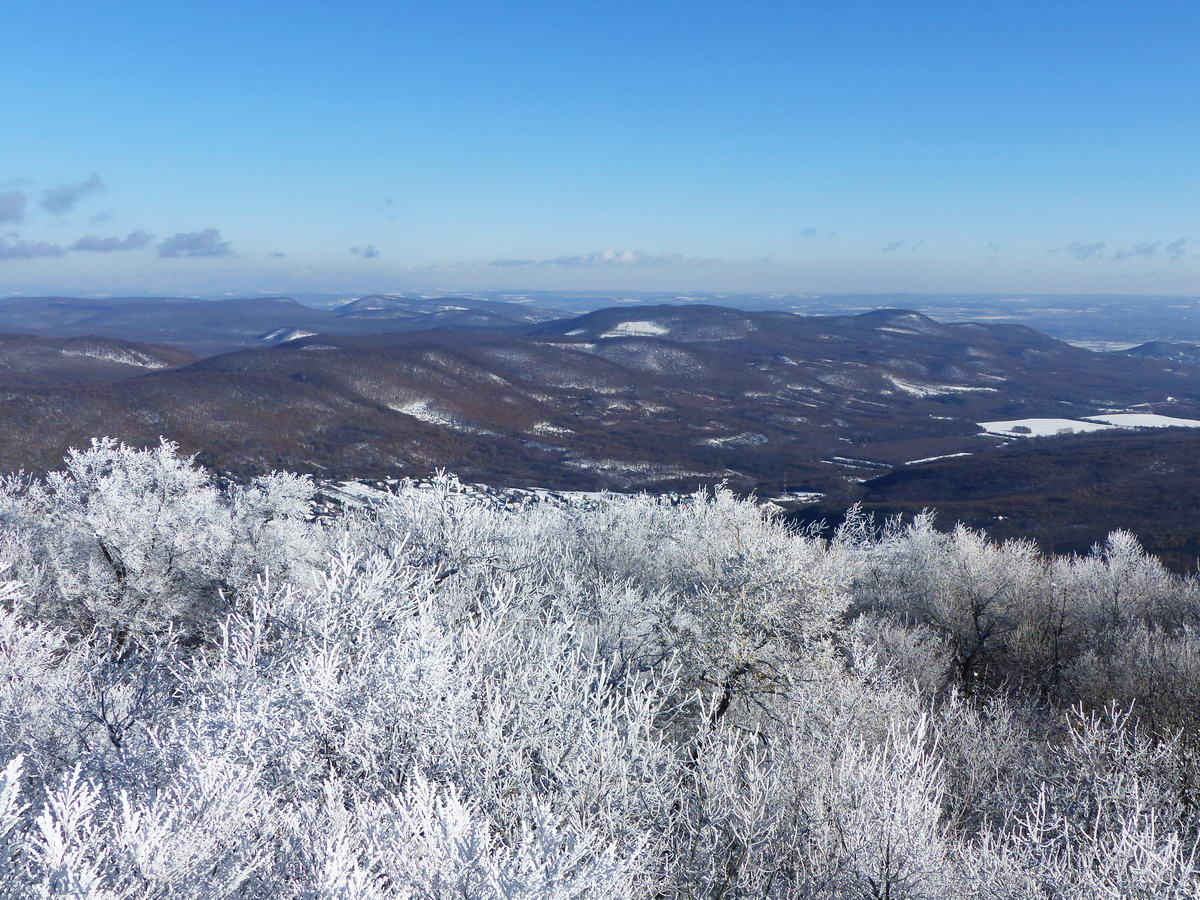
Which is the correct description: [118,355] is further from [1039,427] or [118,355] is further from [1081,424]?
[1081,424]

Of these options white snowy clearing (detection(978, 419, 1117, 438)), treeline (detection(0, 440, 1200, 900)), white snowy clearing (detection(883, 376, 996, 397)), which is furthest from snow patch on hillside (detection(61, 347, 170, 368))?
white snowy clearing (detection(883, 376, 996, 397))

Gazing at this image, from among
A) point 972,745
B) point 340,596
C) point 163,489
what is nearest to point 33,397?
point 163,489

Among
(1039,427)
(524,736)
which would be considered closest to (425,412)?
(1039,427)

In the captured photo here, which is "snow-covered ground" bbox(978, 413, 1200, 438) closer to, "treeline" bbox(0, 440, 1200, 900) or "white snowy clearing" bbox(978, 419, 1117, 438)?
"white snowy clearing" bbox(978, 419, 1117, 438)

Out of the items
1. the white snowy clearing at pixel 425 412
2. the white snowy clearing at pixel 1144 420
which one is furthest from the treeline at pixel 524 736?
the white snowy clearing at pixel 1144 420

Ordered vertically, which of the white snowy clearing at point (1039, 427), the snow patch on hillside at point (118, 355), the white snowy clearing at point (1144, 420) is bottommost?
the white snowy clearing at point (1039, 427)

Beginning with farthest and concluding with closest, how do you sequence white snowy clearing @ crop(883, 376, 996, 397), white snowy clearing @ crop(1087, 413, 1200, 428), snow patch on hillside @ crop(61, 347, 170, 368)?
white snowy clearing @ crop(883, 376, 996, 397) < snow patch on hillside @ crop(61, 347, 170, 368) < white snowy clearing @ crop(1087, 413, 1200, 428)

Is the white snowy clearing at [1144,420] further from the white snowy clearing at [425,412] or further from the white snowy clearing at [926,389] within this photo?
the white snowy clearing at [425,412]
